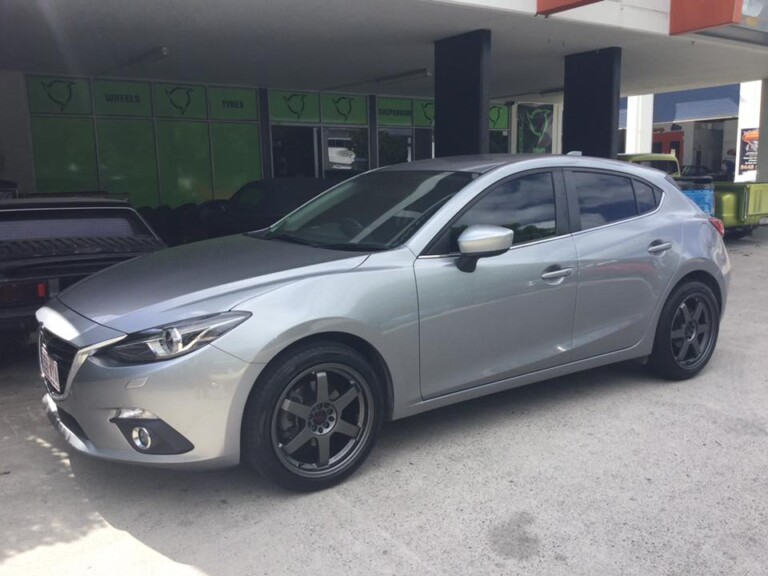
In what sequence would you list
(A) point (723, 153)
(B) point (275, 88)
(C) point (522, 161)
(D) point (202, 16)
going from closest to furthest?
(C) point (522, 161), (D) point (202, 16), (B) point (275, 88), (A) point (723, 153)

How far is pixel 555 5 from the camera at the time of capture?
28.4ft

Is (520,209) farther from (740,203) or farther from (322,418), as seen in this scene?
(740,203)

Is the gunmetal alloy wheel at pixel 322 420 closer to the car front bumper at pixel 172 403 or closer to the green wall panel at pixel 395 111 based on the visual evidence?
the car front bumper at pixel 172 403

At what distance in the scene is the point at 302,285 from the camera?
134 inches

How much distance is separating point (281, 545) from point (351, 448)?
2.26 feet

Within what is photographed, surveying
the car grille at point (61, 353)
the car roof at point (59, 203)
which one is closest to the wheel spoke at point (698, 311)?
the car grille at point (61, 353)

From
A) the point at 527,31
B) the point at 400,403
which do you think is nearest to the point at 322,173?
the point at 527,31

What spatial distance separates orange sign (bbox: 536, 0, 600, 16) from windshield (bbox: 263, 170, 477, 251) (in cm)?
502

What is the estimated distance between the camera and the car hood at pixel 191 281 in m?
3.23

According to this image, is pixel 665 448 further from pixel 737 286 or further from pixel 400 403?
pixel 737 286

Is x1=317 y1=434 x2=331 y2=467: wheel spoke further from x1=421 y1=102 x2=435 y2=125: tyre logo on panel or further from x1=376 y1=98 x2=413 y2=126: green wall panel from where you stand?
x1=421 y1=102 x2=435 y2=125: tyre logo on panel

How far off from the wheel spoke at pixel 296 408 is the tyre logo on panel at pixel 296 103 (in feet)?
46.7

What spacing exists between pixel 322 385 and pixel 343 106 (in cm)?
1504

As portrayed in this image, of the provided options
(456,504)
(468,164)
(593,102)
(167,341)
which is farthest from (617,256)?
(593,102)
